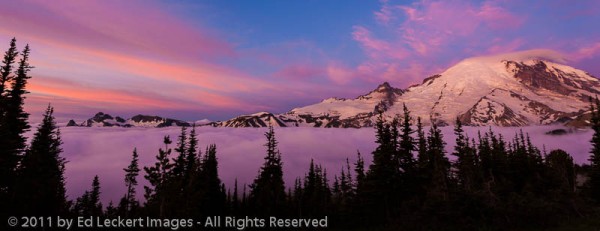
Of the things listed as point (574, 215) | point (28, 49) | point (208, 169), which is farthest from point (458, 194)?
point (28, 49)

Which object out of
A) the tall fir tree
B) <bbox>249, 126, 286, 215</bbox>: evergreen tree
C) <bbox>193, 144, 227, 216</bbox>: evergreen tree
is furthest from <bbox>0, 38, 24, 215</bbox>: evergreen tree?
<bbox>249, 126, 286, 215</bbox>: evergreen tree

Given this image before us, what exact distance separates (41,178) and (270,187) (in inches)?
1339

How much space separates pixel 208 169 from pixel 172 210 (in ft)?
80.5

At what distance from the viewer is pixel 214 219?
56312mm

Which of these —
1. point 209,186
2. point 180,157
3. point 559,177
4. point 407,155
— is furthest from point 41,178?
point 559,177

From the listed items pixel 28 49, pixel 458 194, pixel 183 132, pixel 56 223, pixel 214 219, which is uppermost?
pixel 28 49

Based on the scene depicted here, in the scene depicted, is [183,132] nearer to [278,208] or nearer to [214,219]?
[214,219]

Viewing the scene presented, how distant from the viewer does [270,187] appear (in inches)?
2495

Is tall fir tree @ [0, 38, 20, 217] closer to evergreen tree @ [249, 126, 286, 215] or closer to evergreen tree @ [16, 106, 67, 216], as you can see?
evergreen tree @ [16, 106, 67, 216]

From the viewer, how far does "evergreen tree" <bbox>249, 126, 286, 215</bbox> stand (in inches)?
2437

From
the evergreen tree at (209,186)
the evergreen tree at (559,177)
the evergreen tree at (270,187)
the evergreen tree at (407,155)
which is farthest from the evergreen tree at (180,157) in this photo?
the evergreen tree at (559,177)

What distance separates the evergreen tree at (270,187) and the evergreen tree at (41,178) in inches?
1184

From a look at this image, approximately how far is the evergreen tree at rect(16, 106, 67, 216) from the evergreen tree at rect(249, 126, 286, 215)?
98.7 feet

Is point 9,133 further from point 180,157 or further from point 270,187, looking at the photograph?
point 270,187
